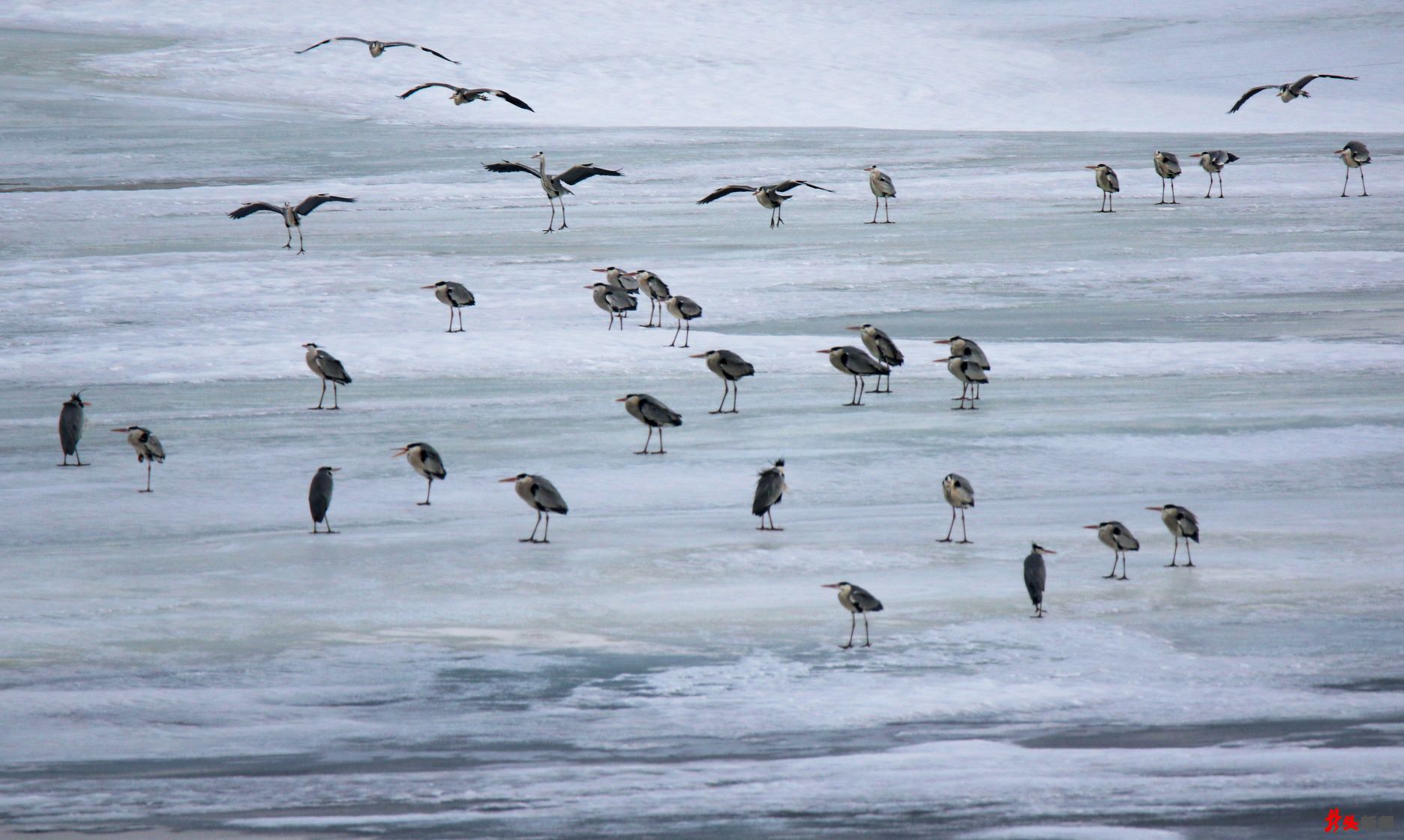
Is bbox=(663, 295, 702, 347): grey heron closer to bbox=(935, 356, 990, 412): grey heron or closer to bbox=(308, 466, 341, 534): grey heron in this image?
bbox=(935, 356, 990, 412): grey heron

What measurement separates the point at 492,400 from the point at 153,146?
41.6ft

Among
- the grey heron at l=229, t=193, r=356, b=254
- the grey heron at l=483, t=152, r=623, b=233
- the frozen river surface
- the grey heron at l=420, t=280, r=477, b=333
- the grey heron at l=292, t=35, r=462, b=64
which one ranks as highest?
the grey heron at l=292, t=35, r=462, b=64

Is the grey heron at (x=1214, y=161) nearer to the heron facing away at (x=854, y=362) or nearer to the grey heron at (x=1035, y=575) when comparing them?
the heron facing away at (x=854, y=362)

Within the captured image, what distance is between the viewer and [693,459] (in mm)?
10664

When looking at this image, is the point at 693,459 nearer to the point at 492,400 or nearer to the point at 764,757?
the point at 492,400

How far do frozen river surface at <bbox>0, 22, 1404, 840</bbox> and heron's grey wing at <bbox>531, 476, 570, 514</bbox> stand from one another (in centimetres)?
26

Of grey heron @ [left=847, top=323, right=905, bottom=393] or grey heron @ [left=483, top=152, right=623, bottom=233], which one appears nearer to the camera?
grey heron @ [left=847, top=323, right=905, bottom=393]

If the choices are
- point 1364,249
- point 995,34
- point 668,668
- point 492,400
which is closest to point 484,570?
point 668,668

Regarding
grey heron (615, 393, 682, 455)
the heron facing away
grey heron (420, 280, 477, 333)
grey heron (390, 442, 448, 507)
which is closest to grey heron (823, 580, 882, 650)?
grey heron (390, 442, 448, 507)

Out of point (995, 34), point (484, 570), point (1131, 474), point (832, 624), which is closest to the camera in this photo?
point (832, 624)

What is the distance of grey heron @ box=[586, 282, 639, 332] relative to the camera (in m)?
14.2

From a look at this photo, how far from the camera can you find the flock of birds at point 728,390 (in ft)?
26.7

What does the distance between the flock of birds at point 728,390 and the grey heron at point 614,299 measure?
11 mm

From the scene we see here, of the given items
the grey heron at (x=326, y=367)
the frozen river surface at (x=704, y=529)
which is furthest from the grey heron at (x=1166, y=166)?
the grey heron at (x=326, y=367)
